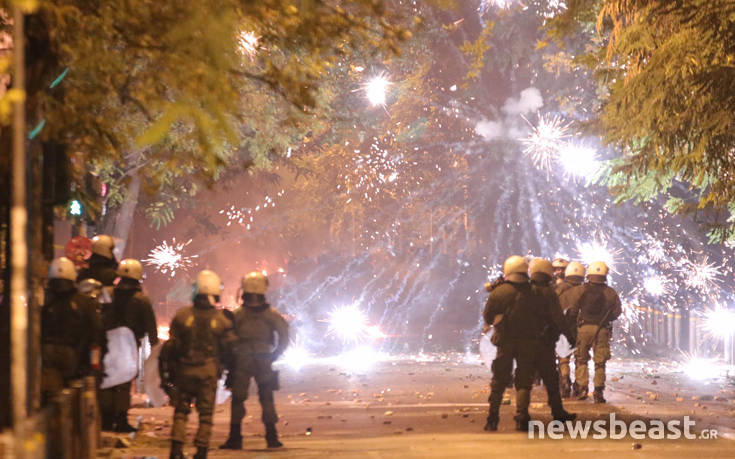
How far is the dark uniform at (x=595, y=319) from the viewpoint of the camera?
1400cm

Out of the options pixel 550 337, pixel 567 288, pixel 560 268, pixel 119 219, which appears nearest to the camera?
pixel 550 337

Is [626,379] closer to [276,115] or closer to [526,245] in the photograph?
[276,115]

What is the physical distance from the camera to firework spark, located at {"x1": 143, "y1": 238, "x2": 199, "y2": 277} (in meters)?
Answer: 38.9

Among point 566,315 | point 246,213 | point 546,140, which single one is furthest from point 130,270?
point 246,213

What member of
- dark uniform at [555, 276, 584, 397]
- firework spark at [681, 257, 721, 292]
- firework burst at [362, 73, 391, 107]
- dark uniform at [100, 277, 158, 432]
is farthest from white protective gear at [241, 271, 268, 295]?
firework spark at [681, 257, 721, 292]

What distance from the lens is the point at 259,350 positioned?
32.6ft

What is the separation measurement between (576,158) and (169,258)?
17058mm

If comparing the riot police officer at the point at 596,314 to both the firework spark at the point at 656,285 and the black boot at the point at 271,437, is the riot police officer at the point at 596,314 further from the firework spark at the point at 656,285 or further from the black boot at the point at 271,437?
the firework spark at the point at 656,285

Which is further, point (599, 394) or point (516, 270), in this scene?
point (599, 394)

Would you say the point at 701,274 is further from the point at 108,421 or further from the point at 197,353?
the point at 197,353

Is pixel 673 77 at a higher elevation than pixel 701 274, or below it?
higher

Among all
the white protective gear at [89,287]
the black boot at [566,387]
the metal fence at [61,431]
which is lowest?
the black boot at [566,387]

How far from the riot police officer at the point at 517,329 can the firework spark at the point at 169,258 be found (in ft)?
94.1

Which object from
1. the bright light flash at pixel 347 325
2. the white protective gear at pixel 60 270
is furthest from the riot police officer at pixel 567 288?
the bright light flash at pixel 347 325
